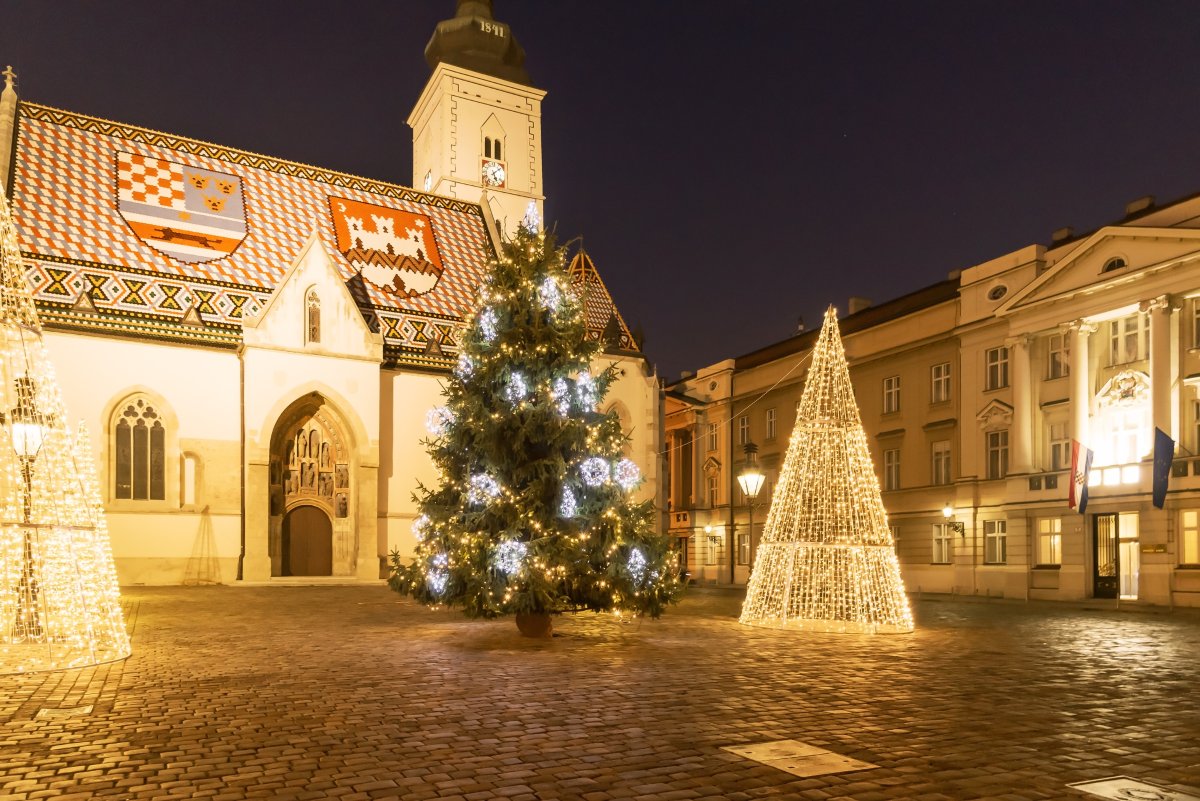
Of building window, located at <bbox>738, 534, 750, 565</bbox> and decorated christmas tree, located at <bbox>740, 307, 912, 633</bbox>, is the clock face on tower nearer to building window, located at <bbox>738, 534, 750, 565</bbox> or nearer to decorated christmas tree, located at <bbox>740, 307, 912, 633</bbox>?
building window, located at <bbox>738, 534, 750, 565</bbox>

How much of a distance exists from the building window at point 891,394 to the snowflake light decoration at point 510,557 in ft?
89.0

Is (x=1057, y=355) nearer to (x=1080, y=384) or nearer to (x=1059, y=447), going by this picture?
(x=1080, y=384)

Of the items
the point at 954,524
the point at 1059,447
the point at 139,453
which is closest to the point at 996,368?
the point at 1059,447

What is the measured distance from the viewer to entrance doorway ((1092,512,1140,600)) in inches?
1140

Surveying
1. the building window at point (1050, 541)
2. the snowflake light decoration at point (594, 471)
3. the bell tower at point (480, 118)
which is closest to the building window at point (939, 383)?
the building window at point (1050, 541)

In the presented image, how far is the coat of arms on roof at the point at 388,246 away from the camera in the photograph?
114 ft

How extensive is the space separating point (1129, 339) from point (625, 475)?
21689 millimetres

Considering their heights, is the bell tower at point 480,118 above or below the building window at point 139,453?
above

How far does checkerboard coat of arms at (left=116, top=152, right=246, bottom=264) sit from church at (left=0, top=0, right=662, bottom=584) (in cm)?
6

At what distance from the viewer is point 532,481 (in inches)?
540

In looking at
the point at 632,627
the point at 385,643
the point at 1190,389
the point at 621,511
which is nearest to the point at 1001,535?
Answer: the point at 1190,389

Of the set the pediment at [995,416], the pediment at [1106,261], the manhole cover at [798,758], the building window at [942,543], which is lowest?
the building window at [942,543]

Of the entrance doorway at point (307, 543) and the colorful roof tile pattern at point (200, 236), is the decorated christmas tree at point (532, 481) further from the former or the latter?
the colorful roof tile pattern at point (200, 236)

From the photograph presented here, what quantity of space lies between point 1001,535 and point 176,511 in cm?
2606
